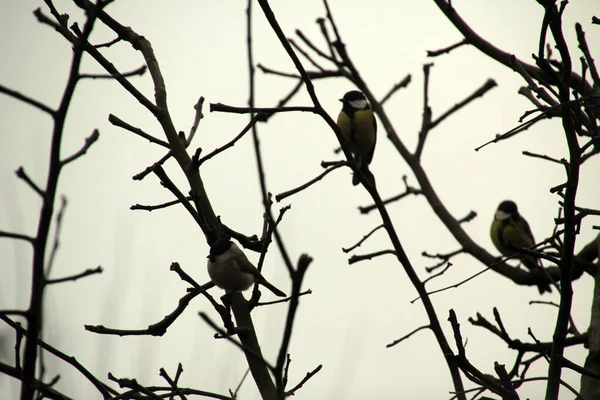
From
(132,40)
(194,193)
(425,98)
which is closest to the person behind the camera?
(194,193)

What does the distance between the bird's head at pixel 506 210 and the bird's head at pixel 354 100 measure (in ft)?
9.41

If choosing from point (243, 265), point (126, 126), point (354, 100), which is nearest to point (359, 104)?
point (354, 100)

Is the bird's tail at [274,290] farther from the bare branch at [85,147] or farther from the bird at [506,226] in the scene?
the bird at [506,226]

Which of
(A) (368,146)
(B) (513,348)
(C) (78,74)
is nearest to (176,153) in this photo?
(C) (78,74)

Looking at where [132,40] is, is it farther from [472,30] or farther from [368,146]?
[368,146]

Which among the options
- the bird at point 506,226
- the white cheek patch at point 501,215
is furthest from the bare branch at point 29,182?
the white cheek patch at point 501,215

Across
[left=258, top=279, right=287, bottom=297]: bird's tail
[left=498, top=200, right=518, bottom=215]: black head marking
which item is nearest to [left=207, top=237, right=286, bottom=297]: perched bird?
[left=258, top=279, right=287, bottom=297]: bird's tail

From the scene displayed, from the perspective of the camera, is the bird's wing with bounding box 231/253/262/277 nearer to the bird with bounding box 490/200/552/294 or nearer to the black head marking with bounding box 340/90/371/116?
the black head marking with bounding box 340/90/371/116

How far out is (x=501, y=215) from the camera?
7.91 m

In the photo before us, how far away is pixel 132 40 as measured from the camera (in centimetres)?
296

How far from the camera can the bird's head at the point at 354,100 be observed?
234 inches

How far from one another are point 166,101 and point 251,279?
136 centimetres

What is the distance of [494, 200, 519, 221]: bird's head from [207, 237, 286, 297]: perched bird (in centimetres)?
500

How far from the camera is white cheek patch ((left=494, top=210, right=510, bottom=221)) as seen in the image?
779 centimetres
